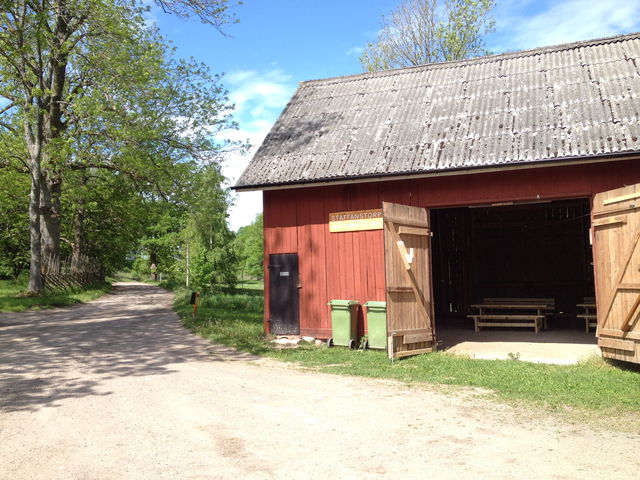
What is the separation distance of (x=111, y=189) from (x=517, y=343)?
2508 centimetres

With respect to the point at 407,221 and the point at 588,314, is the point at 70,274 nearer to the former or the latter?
the point at 407,221

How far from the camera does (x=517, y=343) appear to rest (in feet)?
37.4

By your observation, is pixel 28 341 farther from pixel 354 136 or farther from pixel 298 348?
pixel 354 136

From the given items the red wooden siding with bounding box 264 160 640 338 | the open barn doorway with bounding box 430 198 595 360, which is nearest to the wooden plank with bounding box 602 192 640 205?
the red wooden siding with bounding box 264 160 640 338

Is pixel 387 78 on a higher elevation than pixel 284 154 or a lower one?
higher

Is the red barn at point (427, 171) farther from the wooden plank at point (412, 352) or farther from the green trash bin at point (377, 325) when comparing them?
the green trash bin at point (377, 325)

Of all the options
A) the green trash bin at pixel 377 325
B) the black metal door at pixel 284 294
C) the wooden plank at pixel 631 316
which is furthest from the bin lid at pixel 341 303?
the wooden plank at pixel 631 316

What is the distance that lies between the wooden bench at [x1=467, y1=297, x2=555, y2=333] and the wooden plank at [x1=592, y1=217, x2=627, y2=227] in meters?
4.32

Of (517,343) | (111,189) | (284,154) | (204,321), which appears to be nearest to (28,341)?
(204,321)

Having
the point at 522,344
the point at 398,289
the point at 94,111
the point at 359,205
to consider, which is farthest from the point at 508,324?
the point at 94,111

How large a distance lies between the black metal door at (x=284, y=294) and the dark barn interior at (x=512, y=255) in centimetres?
573

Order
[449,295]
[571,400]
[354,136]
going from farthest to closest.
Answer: [449,295] < [354,136] < [571,400]

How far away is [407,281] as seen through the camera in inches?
399

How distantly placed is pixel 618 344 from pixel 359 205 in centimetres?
541
